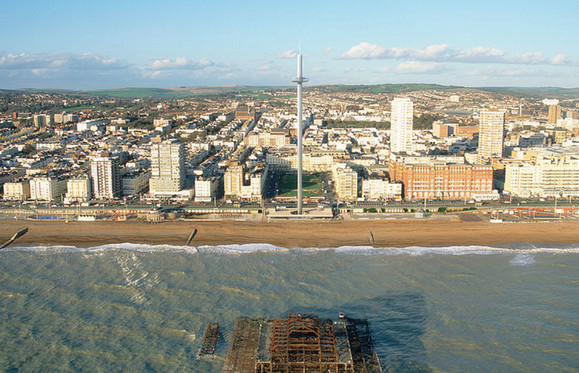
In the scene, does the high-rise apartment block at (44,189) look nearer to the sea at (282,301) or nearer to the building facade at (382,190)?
the sea at (282,301)

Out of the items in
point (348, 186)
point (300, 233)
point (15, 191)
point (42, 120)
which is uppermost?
point (42, 120)

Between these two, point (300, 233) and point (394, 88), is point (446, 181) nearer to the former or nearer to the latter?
point (300, 233)

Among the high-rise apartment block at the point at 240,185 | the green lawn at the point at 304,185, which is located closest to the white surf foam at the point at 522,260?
the green lawn at the point at 304,185

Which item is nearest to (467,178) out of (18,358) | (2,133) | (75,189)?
(75,189)

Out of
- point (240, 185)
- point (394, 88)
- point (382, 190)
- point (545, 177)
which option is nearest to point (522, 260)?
point (382, 190)

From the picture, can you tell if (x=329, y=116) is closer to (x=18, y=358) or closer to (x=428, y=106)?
(x=428, y=106)

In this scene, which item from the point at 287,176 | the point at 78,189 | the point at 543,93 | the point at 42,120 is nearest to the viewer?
the point at 78,189

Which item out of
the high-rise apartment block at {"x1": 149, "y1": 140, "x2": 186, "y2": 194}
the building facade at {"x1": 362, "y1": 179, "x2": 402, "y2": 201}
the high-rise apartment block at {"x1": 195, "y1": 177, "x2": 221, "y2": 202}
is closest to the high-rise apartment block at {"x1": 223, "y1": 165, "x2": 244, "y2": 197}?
the high-rise apartment block at {"x1": 195, "y1": 177, "x2": 221, "y2": 202}
